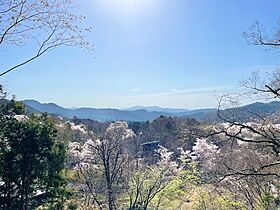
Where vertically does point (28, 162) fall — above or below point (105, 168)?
above

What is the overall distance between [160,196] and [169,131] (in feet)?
79.6

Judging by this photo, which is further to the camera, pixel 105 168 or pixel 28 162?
pixel 105 168

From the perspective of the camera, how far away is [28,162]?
11773 mm

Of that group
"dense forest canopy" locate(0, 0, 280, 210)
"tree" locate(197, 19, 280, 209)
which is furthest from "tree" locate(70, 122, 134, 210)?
"tree" locate(197, 19, 280, 209)

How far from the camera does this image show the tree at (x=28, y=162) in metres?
11.5

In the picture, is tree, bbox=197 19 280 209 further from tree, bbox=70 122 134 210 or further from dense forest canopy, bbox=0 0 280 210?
tree, bbox=70 122 134 210

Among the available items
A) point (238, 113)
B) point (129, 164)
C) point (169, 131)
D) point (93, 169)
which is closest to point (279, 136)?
point (238, 113)

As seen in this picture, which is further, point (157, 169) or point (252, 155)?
point (157, 169)

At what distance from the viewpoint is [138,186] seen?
48.0 ft

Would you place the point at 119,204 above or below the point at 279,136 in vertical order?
below

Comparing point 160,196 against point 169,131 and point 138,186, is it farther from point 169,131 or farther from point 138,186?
point 169,131

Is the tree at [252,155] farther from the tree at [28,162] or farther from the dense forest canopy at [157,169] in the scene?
the tree at [28,162]

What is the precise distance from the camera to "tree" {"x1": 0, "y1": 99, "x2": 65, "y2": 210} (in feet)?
37.7

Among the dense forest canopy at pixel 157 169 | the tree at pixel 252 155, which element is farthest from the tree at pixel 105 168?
the tree at pixel 252 155
